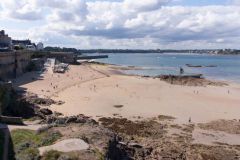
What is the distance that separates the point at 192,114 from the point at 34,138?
22.1 meters

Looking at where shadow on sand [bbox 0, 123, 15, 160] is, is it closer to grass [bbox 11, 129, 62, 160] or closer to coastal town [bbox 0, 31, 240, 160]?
coastal town [bbox 0, 31, 240, 160]

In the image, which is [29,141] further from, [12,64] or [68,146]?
[12,64]

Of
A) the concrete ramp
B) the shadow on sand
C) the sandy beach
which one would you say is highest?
the concrete ramp

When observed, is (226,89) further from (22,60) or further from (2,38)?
(2,38)

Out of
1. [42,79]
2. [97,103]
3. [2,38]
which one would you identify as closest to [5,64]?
[42,79]

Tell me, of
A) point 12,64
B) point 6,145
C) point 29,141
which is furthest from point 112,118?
point 12,64

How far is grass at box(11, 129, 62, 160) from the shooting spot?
1872cm

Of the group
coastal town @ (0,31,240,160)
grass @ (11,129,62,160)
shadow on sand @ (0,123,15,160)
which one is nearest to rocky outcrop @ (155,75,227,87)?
coastal town @ (0,31,240,160)

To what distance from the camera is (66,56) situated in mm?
113062

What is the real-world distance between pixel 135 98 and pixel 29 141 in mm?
29425

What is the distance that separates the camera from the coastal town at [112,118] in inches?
806

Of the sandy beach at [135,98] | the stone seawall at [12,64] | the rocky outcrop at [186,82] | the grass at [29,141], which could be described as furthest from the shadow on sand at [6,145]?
the rocky outcrop at [186,82]

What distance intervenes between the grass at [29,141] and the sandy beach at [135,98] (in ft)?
50.2

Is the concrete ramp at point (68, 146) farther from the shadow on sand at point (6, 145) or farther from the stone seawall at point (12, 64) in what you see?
the stone seawall at point (12, 64)
